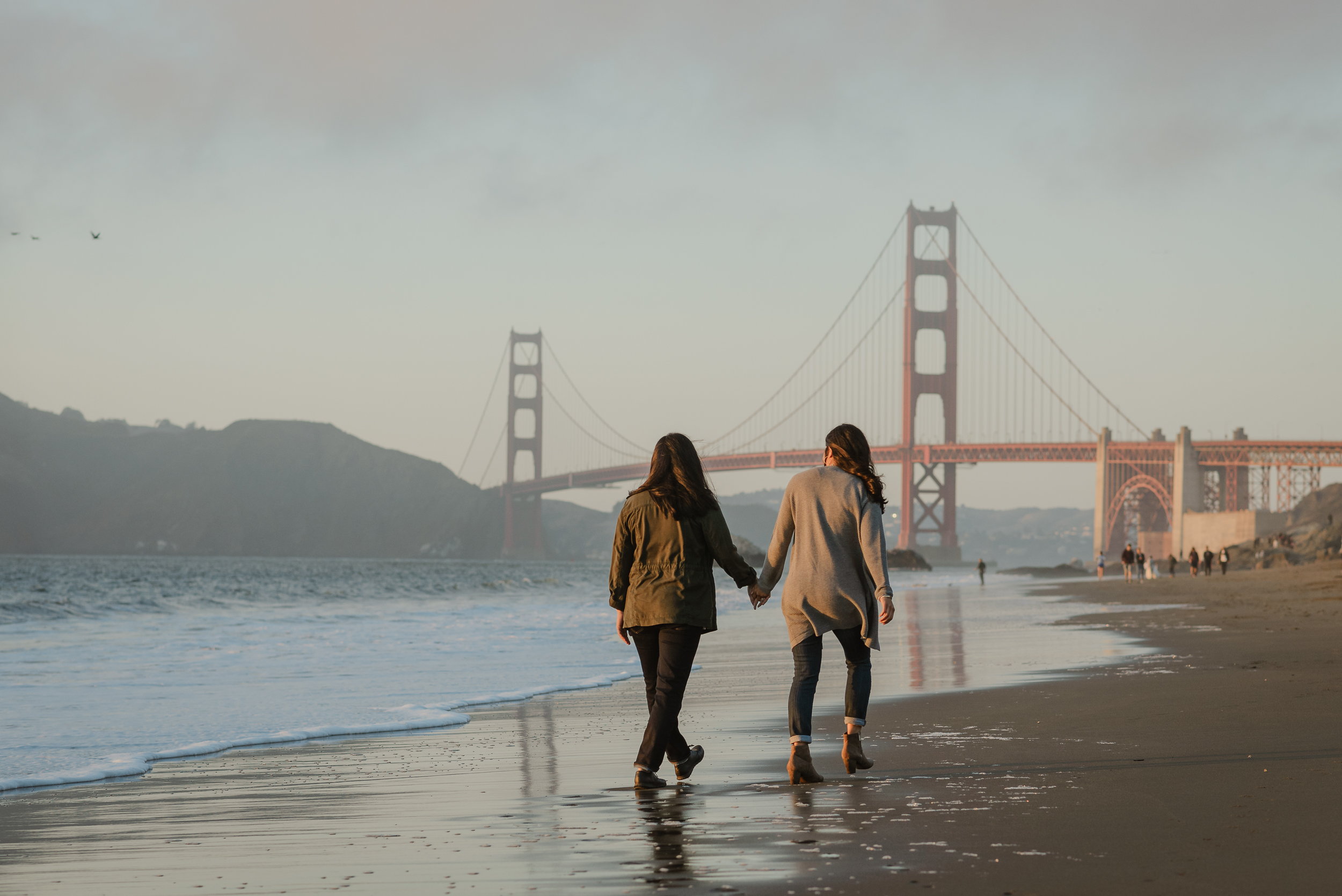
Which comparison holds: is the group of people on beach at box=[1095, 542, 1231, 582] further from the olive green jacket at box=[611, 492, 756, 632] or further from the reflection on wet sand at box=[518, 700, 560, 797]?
the olive green jacket at box=[611, 492, 756, 632]

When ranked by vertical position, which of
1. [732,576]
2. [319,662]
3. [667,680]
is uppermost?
[732,576]

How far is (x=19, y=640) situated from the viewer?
14016 millimetres

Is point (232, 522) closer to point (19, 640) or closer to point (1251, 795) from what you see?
point (19, 640)

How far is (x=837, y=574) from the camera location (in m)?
4.11

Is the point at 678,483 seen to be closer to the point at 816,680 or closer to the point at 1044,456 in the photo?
the point at 816,680

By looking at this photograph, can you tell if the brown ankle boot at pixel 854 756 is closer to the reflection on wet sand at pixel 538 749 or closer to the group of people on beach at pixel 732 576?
the group of people on beach at pixel 732 576

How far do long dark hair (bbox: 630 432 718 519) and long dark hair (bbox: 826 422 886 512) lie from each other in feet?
1.57

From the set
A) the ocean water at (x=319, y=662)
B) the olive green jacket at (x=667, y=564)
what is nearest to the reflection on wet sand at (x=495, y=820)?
the olive green jacket at (x=667, y=564)

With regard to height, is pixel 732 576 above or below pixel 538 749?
above

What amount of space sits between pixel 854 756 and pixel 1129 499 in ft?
183

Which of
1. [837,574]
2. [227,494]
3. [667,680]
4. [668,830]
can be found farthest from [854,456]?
[227,494]

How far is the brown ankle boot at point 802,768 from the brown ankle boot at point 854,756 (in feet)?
0.61

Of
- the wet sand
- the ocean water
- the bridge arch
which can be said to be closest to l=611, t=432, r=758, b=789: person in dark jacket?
the wet sand

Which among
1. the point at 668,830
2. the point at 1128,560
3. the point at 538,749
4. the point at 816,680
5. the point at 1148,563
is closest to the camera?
the point at 668,830
